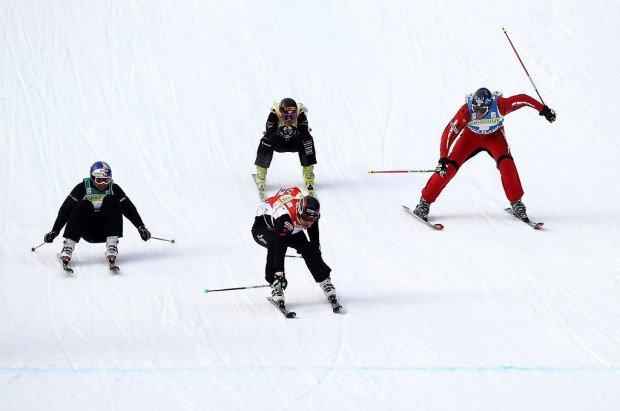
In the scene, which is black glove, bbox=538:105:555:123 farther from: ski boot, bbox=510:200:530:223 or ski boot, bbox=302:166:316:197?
ski boot, bbox=302:166:316:197

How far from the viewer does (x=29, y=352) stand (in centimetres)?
880

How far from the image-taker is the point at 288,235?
382 inches

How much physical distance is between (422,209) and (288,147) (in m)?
1.84

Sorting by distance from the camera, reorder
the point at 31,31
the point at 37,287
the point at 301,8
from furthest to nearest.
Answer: the point at 301,8, the point at 31,31, the point at 37,287

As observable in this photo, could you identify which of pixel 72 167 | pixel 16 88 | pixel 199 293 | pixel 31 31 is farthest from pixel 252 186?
pixel 31 31

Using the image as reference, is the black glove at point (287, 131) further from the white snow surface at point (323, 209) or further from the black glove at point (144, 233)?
the black glove at point (144, 233)

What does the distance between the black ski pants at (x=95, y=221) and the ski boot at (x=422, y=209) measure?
3621mm

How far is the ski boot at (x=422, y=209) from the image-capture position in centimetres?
1252

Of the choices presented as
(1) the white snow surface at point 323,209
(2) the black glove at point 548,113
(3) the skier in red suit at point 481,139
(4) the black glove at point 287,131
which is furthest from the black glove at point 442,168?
(4) the black glove at point 287,131

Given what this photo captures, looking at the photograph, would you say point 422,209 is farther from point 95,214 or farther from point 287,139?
point 95,214

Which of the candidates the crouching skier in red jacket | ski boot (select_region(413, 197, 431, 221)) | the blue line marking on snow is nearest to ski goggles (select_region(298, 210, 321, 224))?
the crouching skier in red jacket

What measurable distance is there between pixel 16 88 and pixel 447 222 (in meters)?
7.14

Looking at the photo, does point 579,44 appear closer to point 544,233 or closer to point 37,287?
point 544,233

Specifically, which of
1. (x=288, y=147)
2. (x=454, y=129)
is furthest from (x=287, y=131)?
(x=454, y=129)
